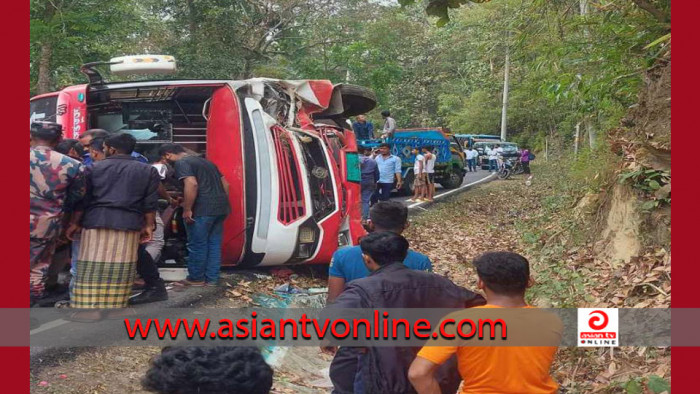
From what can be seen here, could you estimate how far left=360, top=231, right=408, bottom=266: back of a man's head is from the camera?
3.36 meters

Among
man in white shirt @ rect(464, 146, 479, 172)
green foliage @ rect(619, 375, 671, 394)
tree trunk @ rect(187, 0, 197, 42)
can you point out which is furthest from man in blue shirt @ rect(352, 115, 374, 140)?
man in white shirt @ rect(464, 146, 479, 172)

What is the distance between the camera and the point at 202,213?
6.74 meters

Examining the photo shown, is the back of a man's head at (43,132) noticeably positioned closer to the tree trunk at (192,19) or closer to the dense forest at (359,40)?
the dense forest at (359,40)

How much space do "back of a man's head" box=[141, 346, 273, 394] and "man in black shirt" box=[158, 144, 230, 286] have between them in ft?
15.8

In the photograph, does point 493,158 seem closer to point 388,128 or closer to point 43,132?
point 388,128

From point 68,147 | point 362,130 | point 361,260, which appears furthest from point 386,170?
point 361,260

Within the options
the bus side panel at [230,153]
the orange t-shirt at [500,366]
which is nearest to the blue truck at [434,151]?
the bus side panel at [230,153]

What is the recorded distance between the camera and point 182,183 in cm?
685

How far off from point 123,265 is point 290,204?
220 centimetres

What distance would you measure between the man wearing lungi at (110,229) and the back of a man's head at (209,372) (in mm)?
3597

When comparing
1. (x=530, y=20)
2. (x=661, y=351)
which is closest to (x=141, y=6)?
(x=530, y=20)

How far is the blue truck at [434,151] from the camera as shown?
18094 mm

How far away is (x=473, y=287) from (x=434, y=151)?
38.5ft
